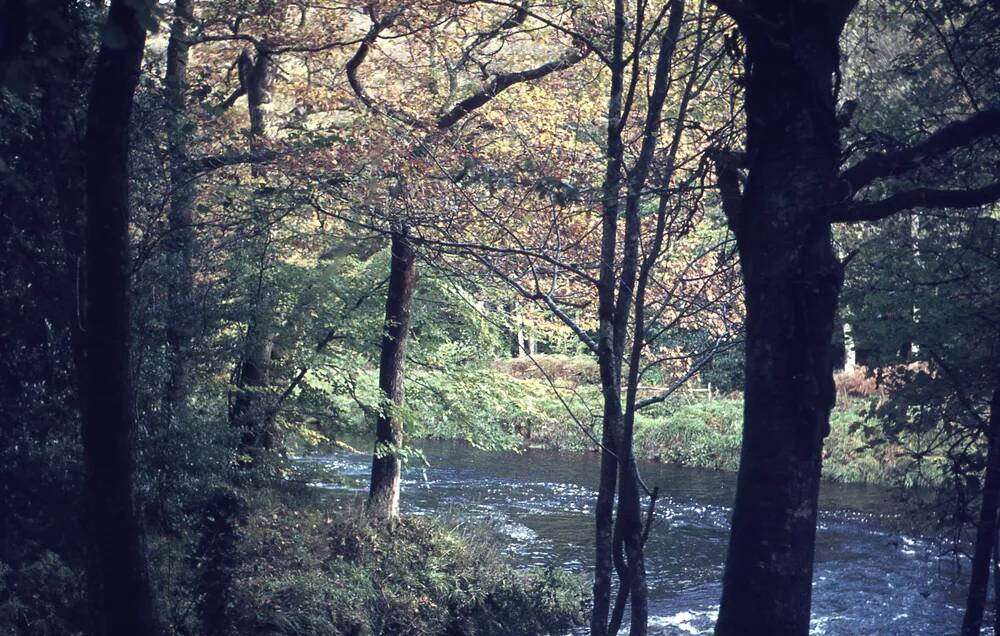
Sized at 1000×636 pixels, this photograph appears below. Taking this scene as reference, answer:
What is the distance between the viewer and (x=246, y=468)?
394 inches

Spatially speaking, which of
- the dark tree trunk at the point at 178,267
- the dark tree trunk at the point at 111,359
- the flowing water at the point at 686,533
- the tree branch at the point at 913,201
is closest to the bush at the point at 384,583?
the flowing water at the point at 686,533

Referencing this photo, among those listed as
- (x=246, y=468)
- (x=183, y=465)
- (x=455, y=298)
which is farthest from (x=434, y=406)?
(x=183, y=465)

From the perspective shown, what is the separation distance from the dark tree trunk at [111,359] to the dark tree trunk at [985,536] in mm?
5951

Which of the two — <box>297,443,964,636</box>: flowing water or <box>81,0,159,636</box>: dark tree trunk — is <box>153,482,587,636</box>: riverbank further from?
<box>81,0,159,636</box>: dark tree trunk

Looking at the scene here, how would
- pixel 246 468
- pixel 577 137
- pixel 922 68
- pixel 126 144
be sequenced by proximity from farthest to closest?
pixel 577 137 < pixel 246 468 < pixel 922 68 < pixel 126 144

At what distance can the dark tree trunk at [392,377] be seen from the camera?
12.9m

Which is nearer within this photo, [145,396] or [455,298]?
A: [145,396]

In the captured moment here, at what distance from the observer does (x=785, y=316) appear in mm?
4453

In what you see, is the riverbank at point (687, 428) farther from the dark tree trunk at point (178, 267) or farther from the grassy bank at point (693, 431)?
the dark tree trunk at point (178, 267)

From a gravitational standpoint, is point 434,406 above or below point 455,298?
below

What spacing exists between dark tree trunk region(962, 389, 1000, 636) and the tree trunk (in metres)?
3.64

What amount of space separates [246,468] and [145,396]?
6.52 ft

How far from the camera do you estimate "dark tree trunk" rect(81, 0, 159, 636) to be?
5812 millimetres

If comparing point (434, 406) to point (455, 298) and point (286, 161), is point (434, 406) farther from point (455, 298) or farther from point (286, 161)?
point (286, 161)
